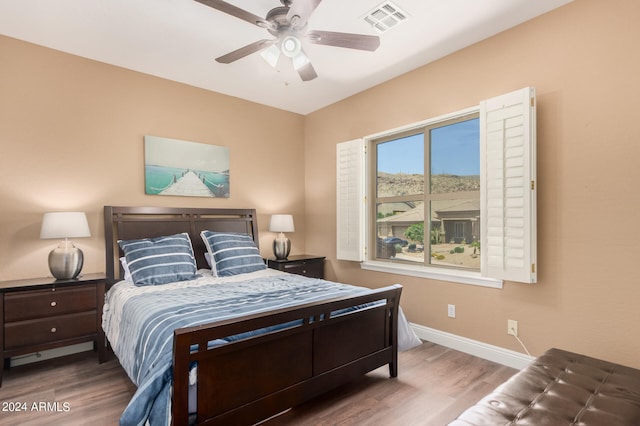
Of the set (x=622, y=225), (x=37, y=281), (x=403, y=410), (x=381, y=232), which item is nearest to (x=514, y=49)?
(x=622, y=225)

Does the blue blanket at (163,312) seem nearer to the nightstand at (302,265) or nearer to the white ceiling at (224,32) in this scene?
the nightstand at (302,265)

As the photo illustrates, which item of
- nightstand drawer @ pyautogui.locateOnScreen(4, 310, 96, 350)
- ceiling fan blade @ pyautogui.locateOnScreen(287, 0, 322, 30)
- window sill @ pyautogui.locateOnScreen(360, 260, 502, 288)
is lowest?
nightstand drawer @ pyautogui.locateOnScreen(4, 310, 96, 350)

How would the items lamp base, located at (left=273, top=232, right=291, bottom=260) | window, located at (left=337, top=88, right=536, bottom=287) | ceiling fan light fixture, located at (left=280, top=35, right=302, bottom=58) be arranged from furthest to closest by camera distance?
lamp base, located at (left=273, top=232, right=291, bottom=260) < window, located at (left=337, top=88, right=536, bottom=287) < ceiling fan light fixture, located at (left=280, top=35, right=302, bottom=58)

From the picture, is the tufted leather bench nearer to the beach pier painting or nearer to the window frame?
the window frame

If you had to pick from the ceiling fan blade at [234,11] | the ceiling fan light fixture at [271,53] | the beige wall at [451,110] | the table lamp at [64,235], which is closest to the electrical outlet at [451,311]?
the beige wall at [451,110]

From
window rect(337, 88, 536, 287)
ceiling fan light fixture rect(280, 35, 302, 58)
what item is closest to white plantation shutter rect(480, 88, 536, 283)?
window rect(337, 88, 536, 287)

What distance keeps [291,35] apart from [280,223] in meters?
2.38

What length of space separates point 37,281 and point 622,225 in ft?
14.4

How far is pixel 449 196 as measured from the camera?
327 centimetres

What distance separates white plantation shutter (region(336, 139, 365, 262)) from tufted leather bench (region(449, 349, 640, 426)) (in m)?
2.35

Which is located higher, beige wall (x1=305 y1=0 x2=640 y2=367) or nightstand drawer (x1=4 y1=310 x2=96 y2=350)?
beige wall (x1=305 y1=0 x2=640 y2=367)

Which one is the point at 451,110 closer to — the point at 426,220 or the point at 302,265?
Answer: the point at 426,220

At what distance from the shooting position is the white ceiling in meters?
2.44

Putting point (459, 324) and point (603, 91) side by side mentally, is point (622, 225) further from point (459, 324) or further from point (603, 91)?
point (459, 324)
